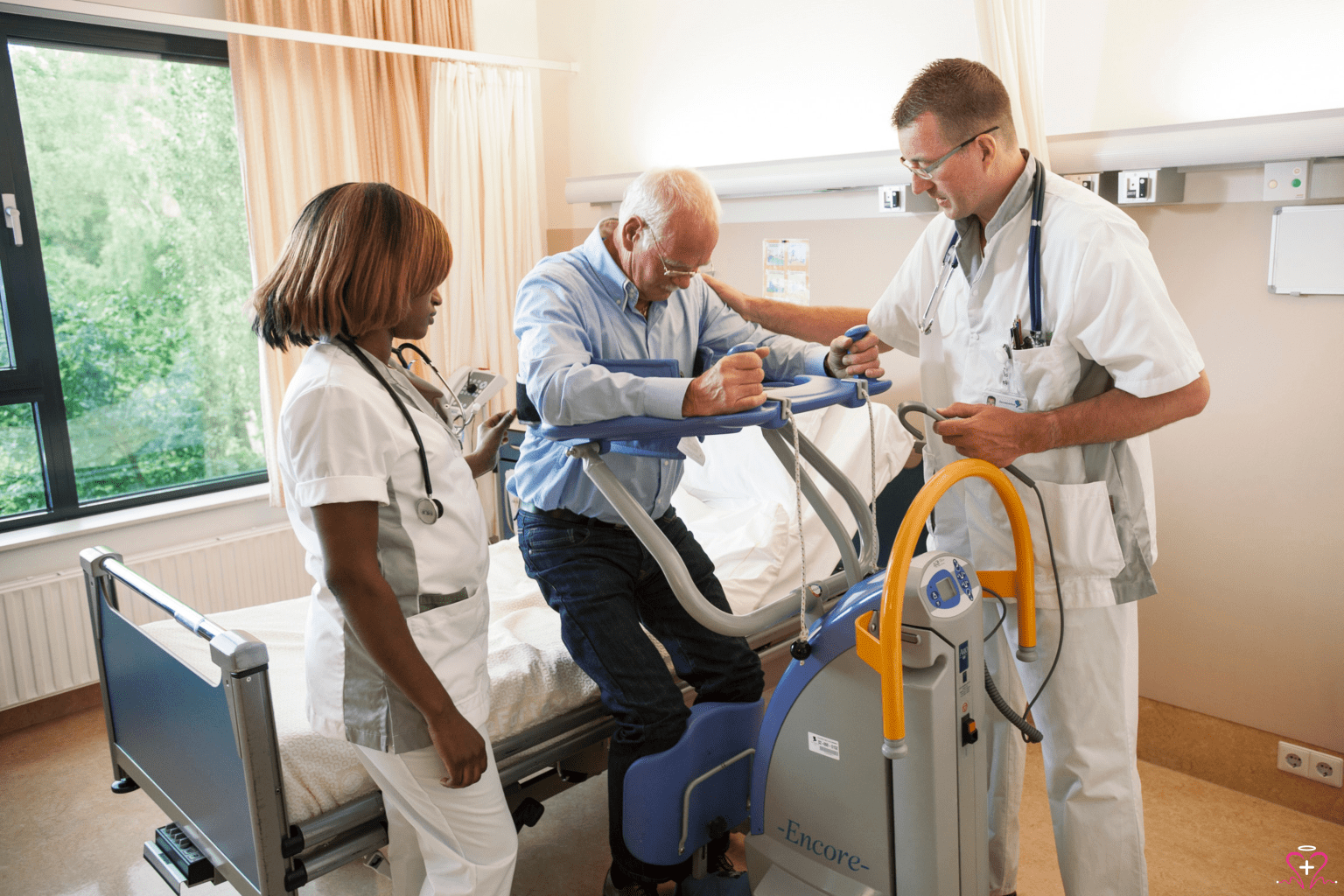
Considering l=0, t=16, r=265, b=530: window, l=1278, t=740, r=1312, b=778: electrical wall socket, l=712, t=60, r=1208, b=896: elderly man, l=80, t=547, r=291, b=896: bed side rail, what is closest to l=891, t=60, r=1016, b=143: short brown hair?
l=712, t=60, r=1208, b=896: elderly man

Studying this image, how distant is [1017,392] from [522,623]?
131cm

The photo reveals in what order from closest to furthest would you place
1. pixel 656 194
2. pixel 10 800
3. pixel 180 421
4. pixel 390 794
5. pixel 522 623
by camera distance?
pixel 390 794 < pixel 656 194 < pixel 522 623 < pixel 10 800 < pixel 180 421

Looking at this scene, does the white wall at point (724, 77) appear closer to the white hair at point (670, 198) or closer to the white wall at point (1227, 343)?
the white wall at point (1227, 343)

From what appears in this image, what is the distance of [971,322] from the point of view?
190cm

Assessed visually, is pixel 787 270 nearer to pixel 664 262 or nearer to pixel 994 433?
pixel 664 262

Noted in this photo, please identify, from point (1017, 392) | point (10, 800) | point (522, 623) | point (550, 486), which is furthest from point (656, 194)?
point (10, 800)

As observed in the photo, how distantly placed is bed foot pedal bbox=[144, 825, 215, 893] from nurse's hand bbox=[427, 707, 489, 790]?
747 mm

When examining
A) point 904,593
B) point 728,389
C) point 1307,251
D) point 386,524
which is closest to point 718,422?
point 728,389

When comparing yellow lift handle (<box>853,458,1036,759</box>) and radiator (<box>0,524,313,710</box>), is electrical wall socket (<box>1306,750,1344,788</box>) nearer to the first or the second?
yellow lift handle (<box>853,458,1036,759</box>)

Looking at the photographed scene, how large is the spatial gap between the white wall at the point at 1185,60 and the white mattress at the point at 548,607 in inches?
43.4

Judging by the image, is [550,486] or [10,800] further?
[10,800]

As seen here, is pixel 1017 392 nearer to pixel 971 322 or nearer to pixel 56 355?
pixel 971 322

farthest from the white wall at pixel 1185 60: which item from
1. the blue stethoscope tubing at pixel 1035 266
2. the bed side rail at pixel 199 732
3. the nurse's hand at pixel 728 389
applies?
the bed side rail at pixel 199 732

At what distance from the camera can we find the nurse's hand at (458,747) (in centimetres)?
142
